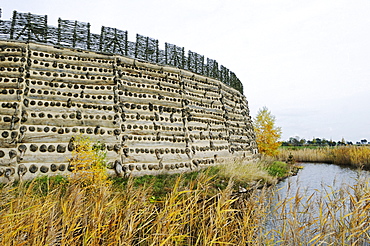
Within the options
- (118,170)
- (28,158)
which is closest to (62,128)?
(28,158)

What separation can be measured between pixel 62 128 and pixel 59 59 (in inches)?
145

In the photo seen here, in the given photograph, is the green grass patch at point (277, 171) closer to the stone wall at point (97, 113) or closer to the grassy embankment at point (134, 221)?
the stone wall at point (97, 113)

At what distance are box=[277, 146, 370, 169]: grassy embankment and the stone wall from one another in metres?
15.4

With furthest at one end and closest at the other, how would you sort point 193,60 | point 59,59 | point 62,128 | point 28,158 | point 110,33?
1. point 193,60
2. point 110,33
3. point 59,59
4. point 62,128
5. point 28,158

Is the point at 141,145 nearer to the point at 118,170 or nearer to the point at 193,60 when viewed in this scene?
the point at 118,170

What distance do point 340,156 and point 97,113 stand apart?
2582 centimetres

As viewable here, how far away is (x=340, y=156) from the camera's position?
87.8 ft

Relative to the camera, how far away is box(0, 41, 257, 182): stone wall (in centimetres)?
1059

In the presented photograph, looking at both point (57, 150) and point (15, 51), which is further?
point (15, 51)

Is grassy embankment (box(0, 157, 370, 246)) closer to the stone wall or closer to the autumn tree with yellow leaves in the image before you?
the stone wall

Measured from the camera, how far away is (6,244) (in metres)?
2.52

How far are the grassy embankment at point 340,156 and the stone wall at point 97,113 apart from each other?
1541cm

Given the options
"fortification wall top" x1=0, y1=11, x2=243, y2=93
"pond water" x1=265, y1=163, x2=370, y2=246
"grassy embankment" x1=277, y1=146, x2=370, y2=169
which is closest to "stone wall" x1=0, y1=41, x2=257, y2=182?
"fortification wall top" x1=0, y1=11, x2=243, y2=93

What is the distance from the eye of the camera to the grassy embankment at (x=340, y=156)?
76.1 ft
